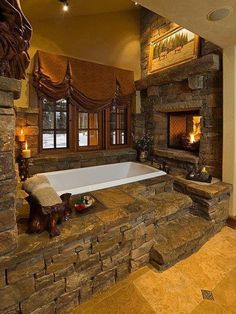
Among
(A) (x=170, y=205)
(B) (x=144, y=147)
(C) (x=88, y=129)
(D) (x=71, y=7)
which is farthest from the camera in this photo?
(B) (x=144, y=147)

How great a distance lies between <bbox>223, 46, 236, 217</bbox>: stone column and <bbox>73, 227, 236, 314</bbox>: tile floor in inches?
40.3

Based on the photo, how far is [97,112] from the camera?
3.97 m

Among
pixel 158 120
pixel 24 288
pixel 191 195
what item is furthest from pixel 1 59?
pixel 158 120

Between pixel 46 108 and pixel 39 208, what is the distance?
2.48 meters

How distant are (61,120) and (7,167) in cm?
263

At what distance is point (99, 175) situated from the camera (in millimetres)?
3631

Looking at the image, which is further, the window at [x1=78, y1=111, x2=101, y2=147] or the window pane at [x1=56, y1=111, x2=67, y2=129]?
the window at [x1=78, y1=111, x2=101, y2=147]

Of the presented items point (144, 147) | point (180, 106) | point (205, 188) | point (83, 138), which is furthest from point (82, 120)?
point (205, 188)

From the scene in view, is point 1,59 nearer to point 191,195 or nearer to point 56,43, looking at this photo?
point 191,195

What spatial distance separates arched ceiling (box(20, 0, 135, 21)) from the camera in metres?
2.95

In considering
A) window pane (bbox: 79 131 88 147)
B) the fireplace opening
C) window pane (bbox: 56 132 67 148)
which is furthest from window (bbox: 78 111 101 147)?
the fireplace opening

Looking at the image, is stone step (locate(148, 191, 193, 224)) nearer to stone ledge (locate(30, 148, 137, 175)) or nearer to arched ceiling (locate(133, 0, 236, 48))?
stone ledge (locate(30, 148, 137, 175))

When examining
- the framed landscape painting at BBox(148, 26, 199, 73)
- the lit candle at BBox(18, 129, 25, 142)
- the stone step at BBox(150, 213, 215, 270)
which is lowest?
the stone step at BBox(150, 213, 215, 270)

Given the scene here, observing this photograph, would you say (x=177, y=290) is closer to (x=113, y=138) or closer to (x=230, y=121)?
(x=230, y=121)
